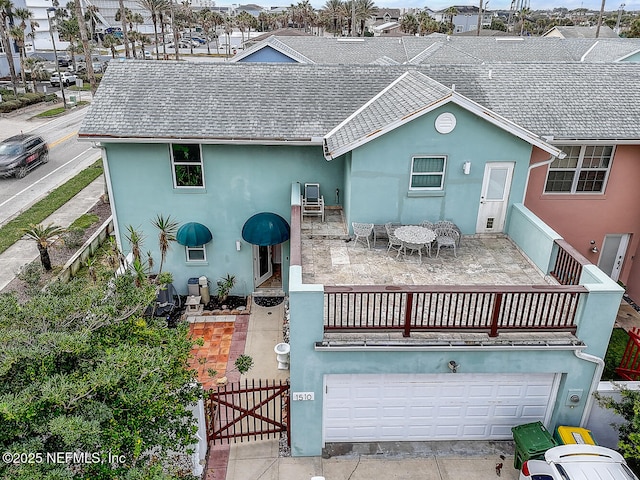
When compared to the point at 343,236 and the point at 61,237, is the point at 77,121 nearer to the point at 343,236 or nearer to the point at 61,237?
the point at 61,237

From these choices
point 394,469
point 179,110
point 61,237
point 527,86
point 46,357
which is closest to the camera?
point 46,357

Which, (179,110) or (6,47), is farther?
(6,47)

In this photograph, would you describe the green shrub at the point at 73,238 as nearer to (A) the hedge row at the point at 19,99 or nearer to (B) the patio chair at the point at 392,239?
(B) the patio chair at the point at 392,239

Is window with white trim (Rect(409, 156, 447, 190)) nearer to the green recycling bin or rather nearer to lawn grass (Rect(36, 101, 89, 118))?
the green recycling bin

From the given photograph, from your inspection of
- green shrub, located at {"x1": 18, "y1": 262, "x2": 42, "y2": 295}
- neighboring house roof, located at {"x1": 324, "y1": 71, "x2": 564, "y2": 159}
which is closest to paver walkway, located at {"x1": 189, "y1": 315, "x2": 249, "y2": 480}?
green shrub, located at {"x1": 18, "y1": 262, "x2": 42, "y2": 295}

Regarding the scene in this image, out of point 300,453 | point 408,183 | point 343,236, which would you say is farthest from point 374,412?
point 408,183

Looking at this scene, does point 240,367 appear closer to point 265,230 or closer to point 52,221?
point 265,230

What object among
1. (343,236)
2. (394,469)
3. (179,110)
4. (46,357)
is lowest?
(394,469)
